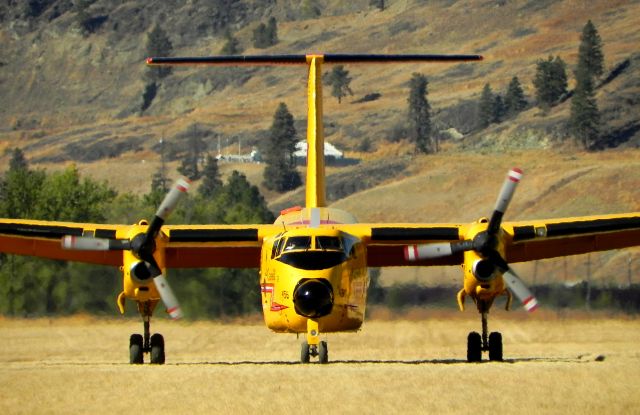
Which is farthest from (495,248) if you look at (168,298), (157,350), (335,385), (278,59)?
(157,350)

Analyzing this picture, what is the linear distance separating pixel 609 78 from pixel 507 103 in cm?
1484

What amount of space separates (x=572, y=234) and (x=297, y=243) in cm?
713

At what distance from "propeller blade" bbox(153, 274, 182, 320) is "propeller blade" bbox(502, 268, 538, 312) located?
24.0 ft

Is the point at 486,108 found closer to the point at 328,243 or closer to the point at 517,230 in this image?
the point at 517,230

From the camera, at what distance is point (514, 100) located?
181 m

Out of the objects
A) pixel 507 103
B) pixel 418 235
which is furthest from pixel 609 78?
pixel 418 235

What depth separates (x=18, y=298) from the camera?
5434cm

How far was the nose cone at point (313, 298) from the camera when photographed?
103 feet

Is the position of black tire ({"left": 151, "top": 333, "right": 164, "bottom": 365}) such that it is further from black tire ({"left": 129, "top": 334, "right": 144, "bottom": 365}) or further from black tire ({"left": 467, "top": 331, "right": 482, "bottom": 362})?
black tire ({"left": 467, "top": 331, "right": 482, "bottom": 362})

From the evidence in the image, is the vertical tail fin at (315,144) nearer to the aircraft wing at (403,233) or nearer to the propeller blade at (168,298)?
the aircraft wing at (403,233)

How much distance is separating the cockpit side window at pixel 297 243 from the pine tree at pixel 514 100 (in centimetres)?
14973

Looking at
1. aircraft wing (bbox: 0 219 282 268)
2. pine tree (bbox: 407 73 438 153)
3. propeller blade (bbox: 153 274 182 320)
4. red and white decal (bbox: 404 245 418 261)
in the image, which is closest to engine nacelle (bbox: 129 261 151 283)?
propeller blade (bbox: 153 274 182 320)

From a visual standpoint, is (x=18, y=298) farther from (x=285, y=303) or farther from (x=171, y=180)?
(x=171, y=180)

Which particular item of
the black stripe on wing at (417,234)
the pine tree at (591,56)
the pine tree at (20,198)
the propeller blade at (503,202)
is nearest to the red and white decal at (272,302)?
the black stripe on wing at (417,234)
